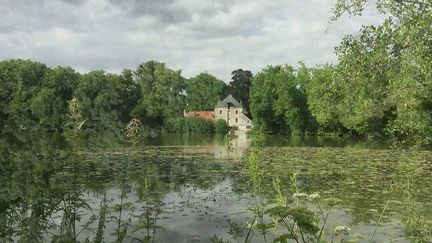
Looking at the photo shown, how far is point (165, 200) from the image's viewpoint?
13719 millimetres

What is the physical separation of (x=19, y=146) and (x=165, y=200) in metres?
11.1

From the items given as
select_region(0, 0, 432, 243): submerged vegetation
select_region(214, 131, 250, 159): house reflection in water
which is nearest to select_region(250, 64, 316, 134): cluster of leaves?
select_region(214, 131, 250, 159): house reflection in water

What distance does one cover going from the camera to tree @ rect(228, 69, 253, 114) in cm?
11900

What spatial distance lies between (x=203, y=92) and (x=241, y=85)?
1063cm

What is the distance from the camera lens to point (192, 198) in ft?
46.6

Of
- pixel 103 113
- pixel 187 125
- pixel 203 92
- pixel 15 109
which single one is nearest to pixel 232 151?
pixel 103 113

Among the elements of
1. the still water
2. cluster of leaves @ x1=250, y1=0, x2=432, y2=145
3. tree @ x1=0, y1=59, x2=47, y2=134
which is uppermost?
cluster of leaves @ x1=250, y1=0, x2=432, y2=145

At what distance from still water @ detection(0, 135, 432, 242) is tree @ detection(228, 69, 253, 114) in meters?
92.8

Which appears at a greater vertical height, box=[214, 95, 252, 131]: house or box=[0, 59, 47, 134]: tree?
box=[214, 95, 252, 131]: house

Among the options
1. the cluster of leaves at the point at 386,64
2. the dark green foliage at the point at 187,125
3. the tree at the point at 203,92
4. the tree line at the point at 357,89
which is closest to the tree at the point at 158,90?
the dark green foliage at the point at 187,125

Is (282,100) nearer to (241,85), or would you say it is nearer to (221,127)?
(221,127)

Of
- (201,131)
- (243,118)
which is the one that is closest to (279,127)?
(201,131)

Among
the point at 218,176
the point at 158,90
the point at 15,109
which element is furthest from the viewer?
the point at 158,90

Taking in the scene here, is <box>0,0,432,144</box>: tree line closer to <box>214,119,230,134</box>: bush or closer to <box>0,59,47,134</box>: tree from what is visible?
<box>0,59,47,134</box>: tree
